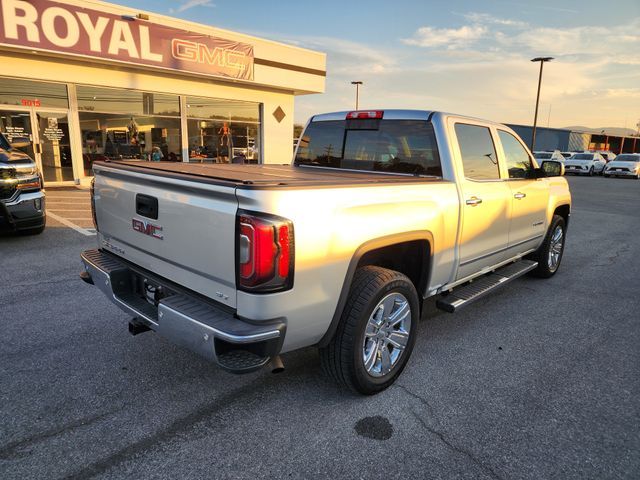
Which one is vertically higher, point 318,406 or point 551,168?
point 551,168

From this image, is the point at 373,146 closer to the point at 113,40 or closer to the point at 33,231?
the point at 33,231

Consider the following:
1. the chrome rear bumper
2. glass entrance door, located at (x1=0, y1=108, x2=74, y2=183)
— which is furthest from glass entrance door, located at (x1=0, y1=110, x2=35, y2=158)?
the chrome rear bumper

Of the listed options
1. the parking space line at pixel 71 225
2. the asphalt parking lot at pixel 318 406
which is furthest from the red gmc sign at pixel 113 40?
the asphalt parking lot at pixel 318 406

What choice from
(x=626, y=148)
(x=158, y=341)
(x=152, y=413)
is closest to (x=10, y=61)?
(x=158, y=341)

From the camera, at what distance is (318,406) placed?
291cm

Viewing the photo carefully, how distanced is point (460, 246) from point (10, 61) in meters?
13.9

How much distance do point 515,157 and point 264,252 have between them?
3575 mm

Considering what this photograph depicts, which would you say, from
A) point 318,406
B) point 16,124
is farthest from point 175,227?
point 16,124

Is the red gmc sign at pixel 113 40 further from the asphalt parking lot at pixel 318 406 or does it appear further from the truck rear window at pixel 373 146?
the truck rear window at pixel 373 146

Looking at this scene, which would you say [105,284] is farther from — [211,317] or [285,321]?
[285,321]

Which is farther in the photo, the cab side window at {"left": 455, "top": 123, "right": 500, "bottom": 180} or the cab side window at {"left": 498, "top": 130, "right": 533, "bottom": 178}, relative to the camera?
the cab side window at {"left": 498, "top": 130, "right": 533, "bottom": 178}

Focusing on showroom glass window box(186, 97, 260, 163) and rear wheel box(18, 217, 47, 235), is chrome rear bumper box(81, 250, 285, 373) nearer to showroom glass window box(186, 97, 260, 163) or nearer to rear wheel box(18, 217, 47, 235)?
rear wheel box(18, 217, 47, 235)

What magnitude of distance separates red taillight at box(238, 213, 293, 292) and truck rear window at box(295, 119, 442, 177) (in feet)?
6.20

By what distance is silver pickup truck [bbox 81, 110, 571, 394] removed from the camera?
2.32m
